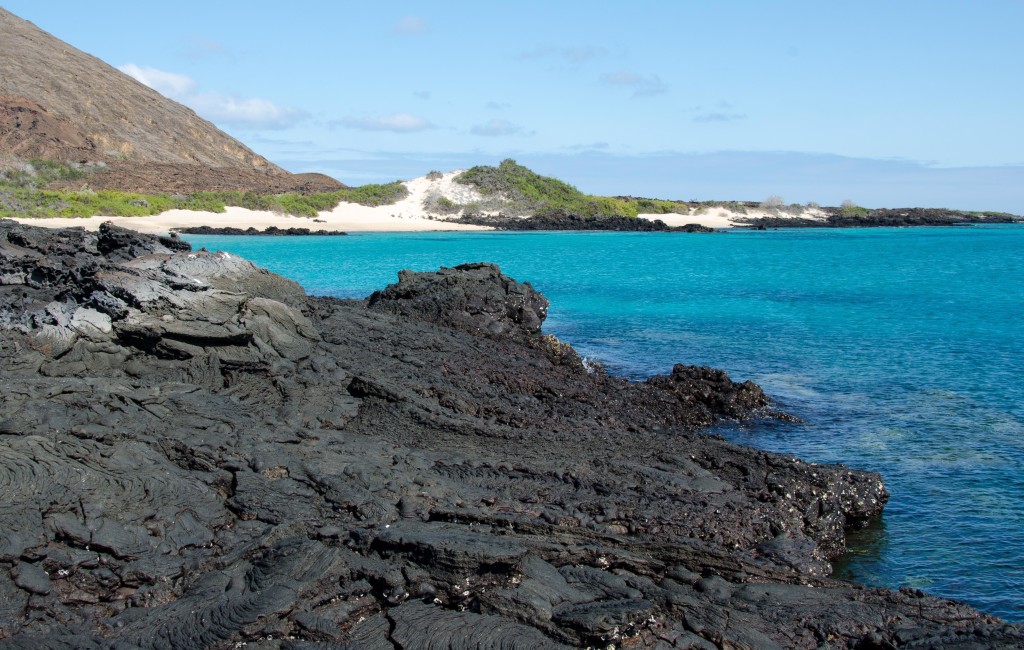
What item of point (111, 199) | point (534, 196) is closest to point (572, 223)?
point (534, 196)

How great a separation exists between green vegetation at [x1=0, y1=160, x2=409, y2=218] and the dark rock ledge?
138 ft

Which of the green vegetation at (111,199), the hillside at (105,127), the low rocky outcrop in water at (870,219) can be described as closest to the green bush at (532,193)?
the green vegetation at (111,199)

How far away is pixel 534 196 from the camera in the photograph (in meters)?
87.1

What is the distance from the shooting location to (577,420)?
12398 millimetres

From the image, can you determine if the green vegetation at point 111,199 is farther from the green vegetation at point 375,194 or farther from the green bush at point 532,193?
the green bush at point 532,193

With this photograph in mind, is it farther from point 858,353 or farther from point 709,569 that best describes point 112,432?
point 858,353

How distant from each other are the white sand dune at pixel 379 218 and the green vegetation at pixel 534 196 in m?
1.38

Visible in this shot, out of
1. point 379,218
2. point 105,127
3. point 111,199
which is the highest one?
point 105,127

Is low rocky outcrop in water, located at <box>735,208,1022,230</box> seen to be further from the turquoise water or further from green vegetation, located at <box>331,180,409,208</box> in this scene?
the turquoise water

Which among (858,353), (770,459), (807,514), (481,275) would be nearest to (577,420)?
(770,459)

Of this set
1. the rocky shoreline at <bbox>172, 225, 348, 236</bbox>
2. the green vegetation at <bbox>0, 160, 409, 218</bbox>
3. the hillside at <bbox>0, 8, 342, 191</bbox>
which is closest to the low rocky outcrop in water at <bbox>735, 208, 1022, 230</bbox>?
the green vegetation at <bbox>0, 160, 409, 218</bbox>

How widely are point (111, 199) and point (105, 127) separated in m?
21.6

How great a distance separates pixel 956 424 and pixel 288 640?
12.1 metres

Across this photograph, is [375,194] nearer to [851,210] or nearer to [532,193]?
[532,193]
